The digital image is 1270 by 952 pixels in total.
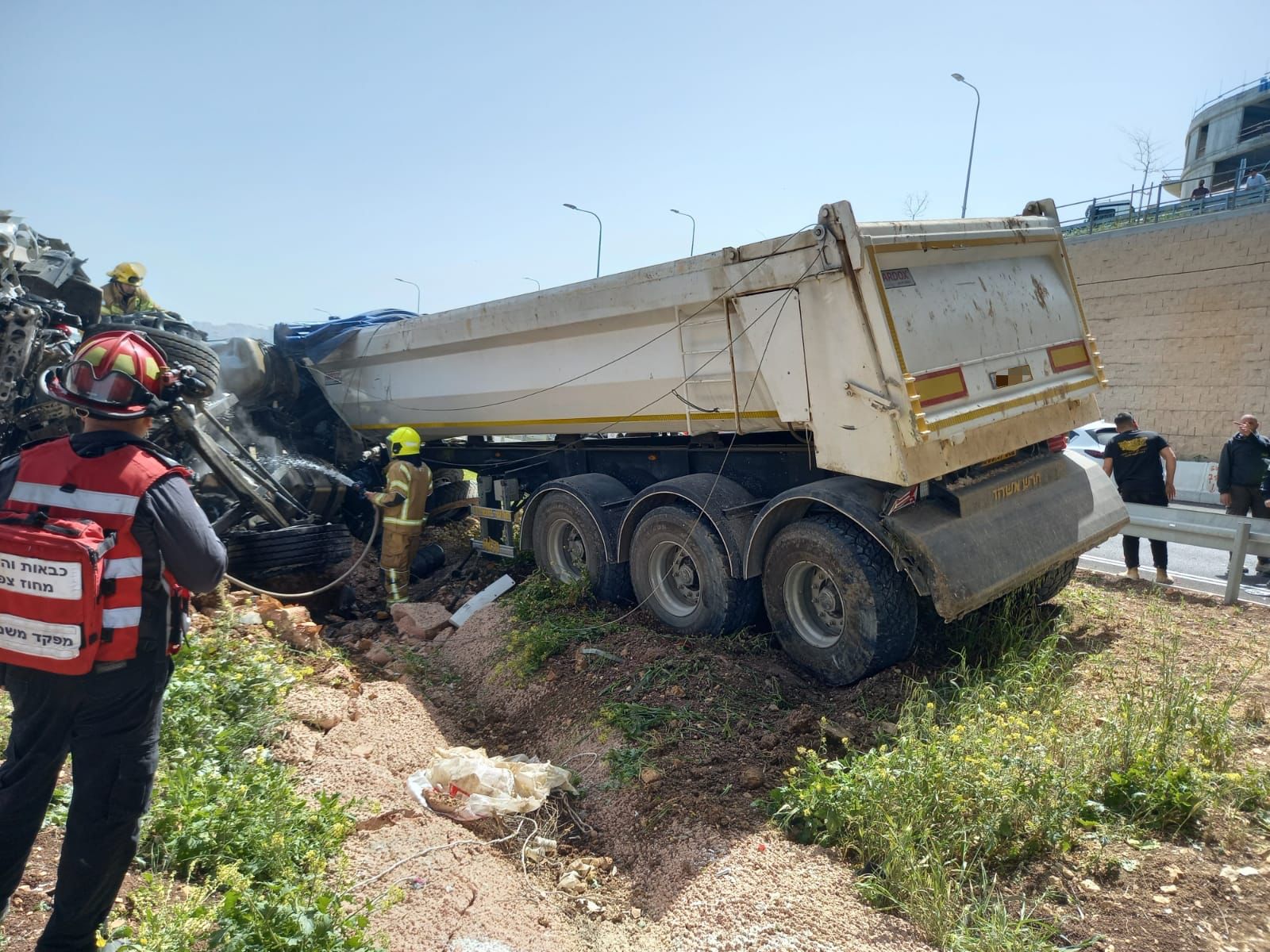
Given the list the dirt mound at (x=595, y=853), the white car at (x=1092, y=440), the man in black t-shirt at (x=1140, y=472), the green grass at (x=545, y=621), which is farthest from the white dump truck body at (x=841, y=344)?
the white car at (x=1092, y=440)

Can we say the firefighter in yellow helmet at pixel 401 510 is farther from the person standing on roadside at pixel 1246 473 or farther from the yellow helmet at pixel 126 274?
the person standing on roadside at pixel 1246 473

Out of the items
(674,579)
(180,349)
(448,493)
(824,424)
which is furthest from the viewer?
(448,493)

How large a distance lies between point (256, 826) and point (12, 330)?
13.0 ft

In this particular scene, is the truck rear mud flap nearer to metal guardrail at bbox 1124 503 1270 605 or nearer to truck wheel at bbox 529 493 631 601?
metal guardrail at bbox 1124 503 1270 605

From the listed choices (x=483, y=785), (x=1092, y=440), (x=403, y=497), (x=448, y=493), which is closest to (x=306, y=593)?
(x=403, y=497)

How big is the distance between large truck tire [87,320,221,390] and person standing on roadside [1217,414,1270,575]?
29.1 ft

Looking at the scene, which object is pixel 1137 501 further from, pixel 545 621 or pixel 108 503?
pixel 108 503

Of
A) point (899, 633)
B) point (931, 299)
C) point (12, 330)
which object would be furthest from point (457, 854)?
point (12, 330)

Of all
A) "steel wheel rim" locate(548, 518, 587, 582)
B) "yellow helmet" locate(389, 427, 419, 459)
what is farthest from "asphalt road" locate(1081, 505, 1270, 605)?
"yellow helmet" locate(389, 427, 419, 459)

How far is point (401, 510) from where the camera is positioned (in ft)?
22.3

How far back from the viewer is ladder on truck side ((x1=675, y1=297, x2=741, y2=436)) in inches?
187

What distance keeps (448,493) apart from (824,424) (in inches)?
207

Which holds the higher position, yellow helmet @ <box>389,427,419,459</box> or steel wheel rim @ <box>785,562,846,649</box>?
yellow helmet @ <box>389,427,419,459</box>

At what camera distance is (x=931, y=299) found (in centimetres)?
430
